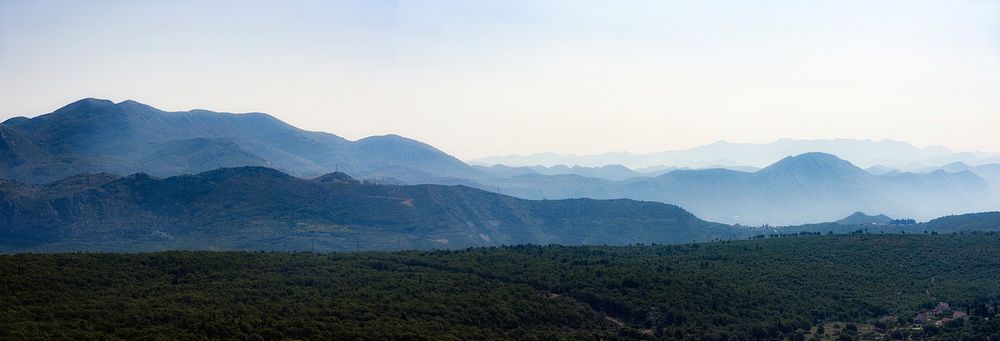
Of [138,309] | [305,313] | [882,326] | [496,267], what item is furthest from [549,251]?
[138,309]

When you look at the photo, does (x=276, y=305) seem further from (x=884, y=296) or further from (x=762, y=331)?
(x=884, y=296)

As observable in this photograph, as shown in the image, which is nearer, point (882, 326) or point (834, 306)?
point (882, 326)

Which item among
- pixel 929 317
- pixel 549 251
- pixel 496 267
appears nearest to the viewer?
pixel 929 317

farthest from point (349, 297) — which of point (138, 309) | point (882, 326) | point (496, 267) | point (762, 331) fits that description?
point (882, 326)

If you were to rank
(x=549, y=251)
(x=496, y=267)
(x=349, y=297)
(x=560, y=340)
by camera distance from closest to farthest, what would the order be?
(x=560, y=340) < (x=349, y=297) < (x=496, y=267) < (x=549, y=251)

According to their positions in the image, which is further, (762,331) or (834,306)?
(834,306)

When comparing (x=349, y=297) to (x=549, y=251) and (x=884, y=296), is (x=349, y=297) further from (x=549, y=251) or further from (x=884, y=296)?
(x=884, y=296)
